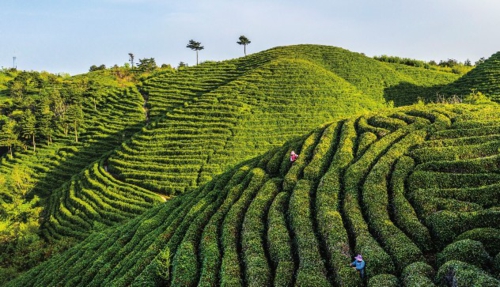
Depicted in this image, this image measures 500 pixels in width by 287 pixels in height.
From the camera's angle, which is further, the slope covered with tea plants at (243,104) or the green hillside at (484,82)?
the green hillside at (484,82)

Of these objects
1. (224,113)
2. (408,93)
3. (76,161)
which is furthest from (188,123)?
(408,93)

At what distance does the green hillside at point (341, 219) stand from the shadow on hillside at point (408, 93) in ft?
124

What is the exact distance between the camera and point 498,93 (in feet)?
148

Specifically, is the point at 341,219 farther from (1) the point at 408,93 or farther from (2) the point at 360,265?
(1) the point at 408,93

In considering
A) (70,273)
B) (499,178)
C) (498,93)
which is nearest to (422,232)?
(499,178)

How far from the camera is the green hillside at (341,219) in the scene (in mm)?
11289

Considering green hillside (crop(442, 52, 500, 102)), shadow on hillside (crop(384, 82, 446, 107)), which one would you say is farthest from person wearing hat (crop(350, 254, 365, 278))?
shadow on hillside (crop(384, 82, 446, 107))

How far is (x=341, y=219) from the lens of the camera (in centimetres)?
1410

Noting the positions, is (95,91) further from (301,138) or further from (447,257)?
(447,257)

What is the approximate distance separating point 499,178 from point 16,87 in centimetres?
8977

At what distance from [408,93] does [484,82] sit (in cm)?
1162

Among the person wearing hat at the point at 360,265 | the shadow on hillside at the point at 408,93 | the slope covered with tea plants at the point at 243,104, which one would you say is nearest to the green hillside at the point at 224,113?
the slope covered with tea plants at the point at 243,104

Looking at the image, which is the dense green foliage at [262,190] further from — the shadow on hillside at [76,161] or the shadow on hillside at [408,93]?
the shadow on hillside at [408,93]

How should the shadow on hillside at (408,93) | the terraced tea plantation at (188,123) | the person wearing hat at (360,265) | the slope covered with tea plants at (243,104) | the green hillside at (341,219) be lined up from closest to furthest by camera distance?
1. the person wearing hat at (360,265)
2. the green hillside at (341,219)
3. the terraced tea plantation at (188,123)
4. the slope covered with tea plants at (243,104)
5. the shadow on hillside at (408,93)
